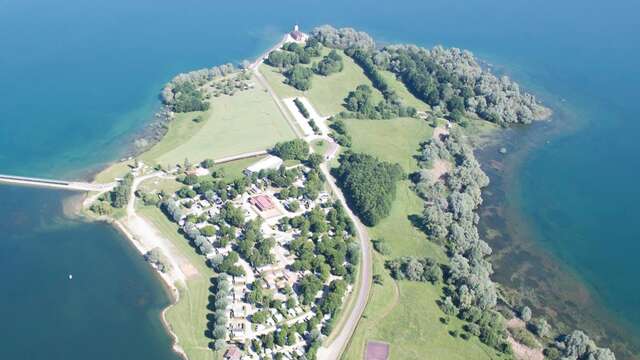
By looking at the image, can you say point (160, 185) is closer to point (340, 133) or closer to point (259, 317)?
point (340, 133)

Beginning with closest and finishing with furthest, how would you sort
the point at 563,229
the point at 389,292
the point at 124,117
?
the point at 389,292 < the point at 563,229 < the point at 124,117

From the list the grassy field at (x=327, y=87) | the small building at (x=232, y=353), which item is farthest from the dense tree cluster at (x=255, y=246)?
the grassy field at (x=327, y=87)

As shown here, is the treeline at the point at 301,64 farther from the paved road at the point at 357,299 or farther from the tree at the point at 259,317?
the tree at the point at 259,317

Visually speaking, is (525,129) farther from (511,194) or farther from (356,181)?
(356,181)

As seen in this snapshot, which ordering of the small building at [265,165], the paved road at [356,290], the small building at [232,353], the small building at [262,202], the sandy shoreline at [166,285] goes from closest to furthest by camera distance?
1. the small building at [232,353]
2. the paved road at [356,290]
3. the sandy shoreline at [166,285]
4. the small building at [262,202]
5. the small building at [265,165]

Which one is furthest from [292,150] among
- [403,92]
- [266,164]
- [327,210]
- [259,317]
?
[259,317]

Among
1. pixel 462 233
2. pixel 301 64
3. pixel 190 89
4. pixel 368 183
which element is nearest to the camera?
pixel 462 233

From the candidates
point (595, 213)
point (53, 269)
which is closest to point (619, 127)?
point (595, 213)
